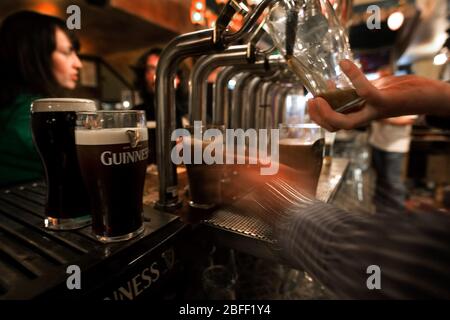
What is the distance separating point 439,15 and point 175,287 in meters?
5.65

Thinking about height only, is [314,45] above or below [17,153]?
above

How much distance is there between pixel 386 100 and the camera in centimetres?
64

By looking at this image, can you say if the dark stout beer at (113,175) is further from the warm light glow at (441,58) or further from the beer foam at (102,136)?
the warm light glow at (441,58)

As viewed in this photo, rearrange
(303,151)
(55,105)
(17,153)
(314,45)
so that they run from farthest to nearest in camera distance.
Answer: (17,153) → (303,151) → (314,45) → (55,105)

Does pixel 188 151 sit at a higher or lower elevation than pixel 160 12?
lower

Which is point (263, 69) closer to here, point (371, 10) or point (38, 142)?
point (371, 10)

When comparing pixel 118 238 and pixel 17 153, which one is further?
pixel 17 153

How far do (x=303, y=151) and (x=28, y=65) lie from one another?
129 cm

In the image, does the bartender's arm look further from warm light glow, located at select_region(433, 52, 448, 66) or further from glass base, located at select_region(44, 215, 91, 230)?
warm light glow, located at select_region(433, 52, 448, 66)

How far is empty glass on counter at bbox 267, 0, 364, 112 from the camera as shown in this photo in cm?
61

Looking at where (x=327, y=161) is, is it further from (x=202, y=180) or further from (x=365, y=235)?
(x=365, y=235)

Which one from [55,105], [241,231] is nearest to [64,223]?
[55,105]

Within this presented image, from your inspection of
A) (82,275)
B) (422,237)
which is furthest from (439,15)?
(82,275)

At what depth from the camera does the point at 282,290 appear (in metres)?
1.08
